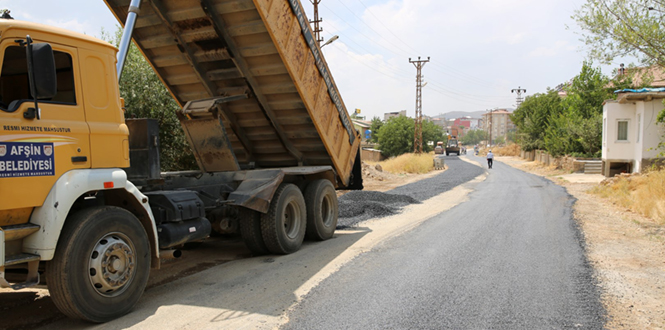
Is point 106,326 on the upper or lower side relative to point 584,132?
lower

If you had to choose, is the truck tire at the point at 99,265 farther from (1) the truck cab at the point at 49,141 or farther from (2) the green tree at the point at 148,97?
(2) the green tree at the point at 148,97

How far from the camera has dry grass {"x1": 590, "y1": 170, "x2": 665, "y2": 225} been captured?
35.6 feet

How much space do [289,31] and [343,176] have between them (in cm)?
333

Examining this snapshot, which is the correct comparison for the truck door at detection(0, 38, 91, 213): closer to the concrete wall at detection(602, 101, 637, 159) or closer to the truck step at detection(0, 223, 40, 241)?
the truck step at detection(0, 223, 40, 241)

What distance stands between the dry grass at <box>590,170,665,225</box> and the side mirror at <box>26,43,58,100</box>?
1119 centimetres

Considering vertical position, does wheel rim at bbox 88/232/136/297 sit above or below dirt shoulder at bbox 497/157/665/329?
above

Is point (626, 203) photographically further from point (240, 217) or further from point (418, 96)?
point (418, 96)

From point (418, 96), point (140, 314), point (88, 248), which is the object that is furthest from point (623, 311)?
point (418, 96)

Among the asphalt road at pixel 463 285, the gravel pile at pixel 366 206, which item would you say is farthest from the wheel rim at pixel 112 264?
the gravel pile at pixel 366 206

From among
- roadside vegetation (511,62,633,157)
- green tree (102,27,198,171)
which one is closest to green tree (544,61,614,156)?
roadside vegetation (511,62,633,157)

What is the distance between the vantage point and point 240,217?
272 inches

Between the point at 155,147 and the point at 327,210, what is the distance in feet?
12.5

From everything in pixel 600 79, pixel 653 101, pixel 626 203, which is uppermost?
pixel 600 79

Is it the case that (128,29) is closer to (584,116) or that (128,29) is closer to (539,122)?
(584,116)
